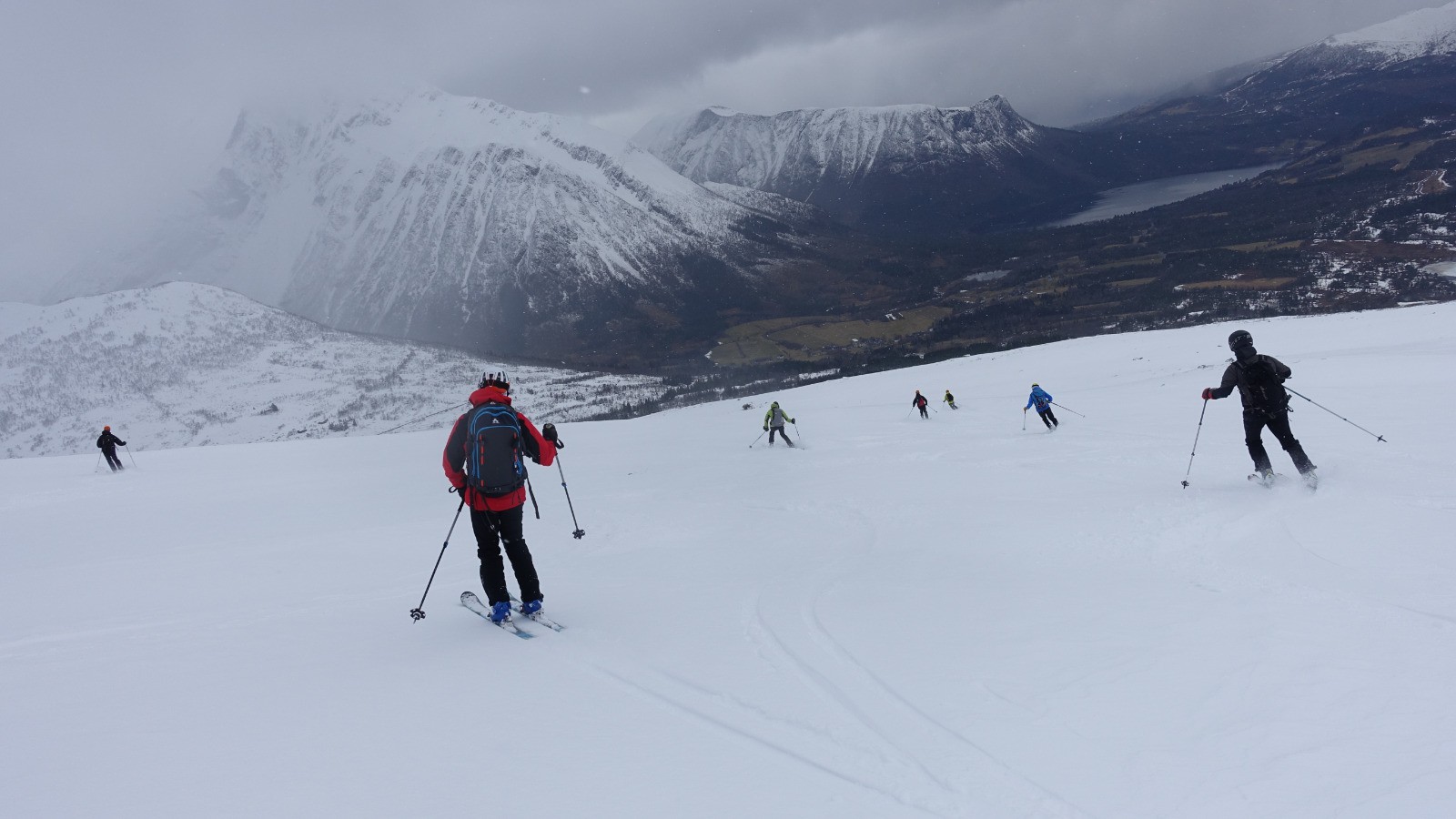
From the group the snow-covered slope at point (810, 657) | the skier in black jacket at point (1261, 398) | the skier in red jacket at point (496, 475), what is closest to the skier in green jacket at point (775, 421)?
the snow-covered slope at point (810, 657)

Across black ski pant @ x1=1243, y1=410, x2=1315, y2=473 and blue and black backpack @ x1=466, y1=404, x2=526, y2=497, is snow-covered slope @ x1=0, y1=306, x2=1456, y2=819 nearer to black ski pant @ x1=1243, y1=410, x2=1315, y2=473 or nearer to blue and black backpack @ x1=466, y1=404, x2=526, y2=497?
black ski pant @ x1=1243, y1=410, x2=1315, y2=473

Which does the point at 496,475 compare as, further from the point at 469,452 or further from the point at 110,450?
the point at 110,450

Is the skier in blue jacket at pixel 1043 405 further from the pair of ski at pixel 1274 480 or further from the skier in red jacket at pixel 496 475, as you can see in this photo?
the skier in red jacket at pixel 496 475

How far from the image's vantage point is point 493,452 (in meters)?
7.55

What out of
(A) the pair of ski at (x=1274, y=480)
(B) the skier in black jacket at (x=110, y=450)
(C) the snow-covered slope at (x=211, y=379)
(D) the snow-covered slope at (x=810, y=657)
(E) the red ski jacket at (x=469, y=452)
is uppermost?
(C) the snow-covered slope at (x=211, y=379)

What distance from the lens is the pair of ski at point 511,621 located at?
775 cm

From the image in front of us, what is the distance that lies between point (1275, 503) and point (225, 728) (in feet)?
41.4

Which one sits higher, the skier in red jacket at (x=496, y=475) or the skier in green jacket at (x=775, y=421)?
the skier in red jacket at (x=496, y=475)

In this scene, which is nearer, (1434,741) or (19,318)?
(1434,741)

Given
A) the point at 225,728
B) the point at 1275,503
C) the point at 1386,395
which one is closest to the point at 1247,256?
the point at 1386,395

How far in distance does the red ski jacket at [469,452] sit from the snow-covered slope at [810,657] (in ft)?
4.91

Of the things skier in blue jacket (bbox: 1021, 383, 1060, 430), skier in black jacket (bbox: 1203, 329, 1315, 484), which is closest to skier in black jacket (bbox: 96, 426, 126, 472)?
skier in blue jacket (bbox: 1021, 383, 1060, 430)

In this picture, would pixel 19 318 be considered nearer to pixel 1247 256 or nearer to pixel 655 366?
pixel 655 366

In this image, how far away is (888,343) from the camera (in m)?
147
